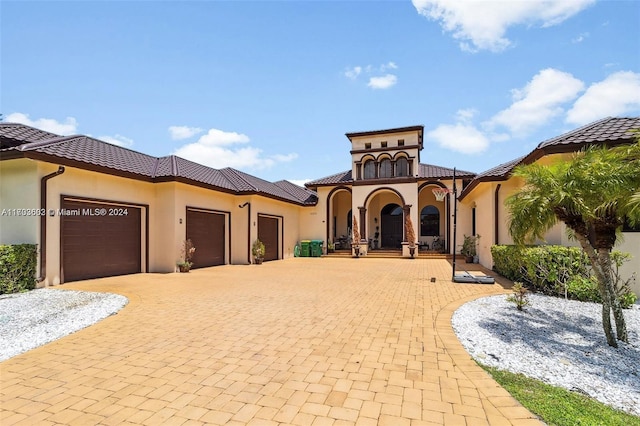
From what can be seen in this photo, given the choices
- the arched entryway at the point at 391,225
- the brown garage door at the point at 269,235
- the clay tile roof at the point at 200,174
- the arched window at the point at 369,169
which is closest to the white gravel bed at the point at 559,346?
the clay tile roof at the point at 200,174

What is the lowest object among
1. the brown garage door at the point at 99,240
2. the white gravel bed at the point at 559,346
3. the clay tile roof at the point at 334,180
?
the white gravel bed at the point at 559,346

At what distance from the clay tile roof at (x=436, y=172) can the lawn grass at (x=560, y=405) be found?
1788 centimetres

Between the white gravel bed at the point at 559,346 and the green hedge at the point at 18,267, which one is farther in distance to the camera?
the green hedge at the point at 18,267

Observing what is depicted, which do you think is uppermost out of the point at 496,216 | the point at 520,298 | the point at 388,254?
the point at 496,216

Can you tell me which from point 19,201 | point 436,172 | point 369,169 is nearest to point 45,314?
point 19,201

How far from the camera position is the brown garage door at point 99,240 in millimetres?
9969

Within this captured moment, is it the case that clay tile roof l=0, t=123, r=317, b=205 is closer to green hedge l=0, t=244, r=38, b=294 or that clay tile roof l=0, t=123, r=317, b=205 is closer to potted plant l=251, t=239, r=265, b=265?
green hedge l=0, t=244, r=38, b=294

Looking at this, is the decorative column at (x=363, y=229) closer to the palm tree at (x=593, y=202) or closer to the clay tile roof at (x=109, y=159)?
the clay tile roof at (x=109, y=159)

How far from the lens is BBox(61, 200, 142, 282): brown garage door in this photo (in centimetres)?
997

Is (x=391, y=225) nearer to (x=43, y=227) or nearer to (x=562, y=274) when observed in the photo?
(x=562, y=274)

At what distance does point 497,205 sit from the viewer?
42.4 ft

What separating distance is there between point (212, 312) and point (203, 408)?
144 inches

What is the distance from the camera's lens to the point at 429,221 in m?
23.3

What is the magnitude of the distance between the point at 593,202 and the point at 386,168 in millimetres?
18124
